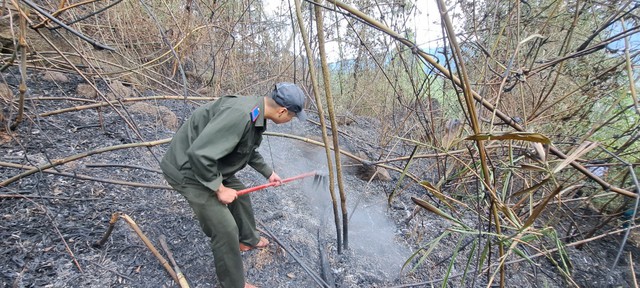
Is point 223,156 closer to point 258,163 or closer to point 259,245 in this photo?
point 258,163

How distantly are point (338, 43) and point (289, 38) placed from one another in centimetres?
96

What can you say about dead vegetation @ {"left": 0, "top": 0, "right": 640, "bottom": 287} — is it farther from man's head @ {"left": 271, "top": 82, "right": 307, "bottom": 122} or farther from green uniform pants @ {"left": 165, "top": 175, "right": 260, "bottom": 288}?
green uniform pants @ {"left": 165, "top": 175, "right": 260, "bottom": 288}

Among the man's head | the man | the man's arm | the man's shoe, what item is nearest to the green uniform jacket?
the man

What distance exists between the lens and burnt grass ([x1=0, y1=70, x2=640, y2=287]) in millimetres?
2096

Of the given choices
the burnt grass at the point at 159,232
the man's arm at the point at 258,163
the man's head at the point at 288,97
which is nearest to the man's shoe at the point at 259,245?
the burnt grass at the point at 159,232

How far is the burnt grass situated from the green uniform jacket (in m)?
0.73

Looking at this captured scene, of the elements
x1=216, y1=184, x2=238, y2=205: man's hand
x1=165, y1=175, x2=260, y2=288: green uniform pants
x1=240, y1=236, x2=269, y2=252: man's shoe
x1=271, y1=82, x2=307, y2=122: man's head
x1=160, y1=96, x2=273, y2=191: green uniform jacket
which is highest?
x1=271, y1=82, x2=307, y2=122: man's head


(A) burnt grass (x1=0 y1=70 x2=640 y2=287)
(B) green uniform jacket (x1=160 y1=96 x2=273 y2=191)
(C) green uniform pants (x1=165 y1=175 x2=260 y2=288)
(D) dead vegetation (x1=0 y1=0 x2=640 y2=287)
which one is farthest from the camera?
(A) burnt grass (x1=0 y1=70 x2=640 y2=287)

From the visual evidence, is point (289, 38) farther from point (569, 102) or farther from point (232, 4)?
point (569, 102)

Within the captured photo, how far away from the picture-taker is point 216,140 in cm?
184

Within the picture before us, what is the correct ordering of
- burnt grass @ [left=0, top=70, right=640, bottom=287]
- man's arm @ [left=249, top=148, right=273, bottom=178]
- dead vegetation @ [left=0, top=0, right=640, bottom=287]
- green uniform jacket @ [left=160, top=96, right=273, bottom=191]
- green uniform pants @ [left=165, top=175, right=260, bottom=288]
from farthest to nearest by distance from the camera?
man's arm @ [left=249, top=148, right=273, bottom=178], burnt grass @ [left=0, top=70, right=640, bottom=287], green uniform pants @ [left=165, top=175, right=260, bottom=288], green uniform jacket @ [left=160, top=96, right=273, bottom=191], dead vegetation @ [left=0, top=0, right=640, bottom=287]

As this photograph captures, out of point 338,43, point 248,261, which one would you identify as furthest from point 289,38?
point 248,261

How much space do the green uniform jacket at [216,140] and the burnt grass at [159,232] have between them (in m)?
0.73

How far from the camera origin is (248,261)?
2.50m
